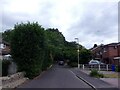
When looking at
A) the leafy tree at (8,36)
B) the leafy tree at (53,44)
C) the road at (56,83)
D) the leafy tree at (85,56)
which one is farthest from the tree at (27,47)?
the leafy tree at (85,56)

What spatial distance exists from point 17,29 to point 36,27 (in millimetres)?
2017

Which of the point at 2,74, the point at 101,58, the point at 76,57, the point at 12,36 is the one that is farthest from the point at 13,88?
the point at 101,58

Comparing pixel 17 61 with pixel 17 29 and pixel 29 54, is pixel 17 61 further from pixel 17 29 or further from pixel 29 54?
pixel 17 29

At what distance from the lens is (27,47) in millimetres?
31406

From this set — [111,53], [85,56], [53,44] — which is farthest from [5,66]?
[85,56]

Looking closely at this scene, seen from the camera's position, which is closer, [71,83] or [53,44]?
[71,83]

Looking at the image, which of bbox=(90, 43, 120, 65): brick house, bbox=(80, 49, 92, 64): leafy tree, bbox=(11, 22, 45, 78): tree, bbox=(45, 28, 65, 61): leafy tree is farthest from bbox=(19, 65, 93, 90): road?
bbox=(80, 49, 92, 64): leafy tree

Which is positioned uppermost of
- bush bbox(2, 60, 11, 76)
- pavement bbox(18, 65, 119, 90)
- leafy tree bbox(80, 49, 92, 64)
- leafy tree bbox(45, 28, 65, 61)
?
leafy tree bbox(45, 28, 65, 61)

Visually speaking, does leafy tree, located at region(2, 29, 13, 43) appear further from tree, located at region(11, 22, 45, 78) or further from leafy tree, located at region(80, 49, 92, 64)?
leafy tree, located at region(80, 49, 92, 64)

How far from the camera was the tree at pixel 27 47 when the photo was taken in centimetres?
3114

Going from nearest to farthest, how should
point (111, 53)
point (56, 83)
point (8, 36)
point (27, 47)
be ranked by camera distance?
point (56, 83) < point (27, 47) < point (8, 36) < point (111, 53)

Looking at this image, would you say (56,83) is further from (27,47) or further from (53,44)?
→ (53,44)

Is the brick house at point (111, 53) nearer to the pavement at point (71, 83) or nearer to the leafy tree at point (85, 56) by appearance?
the leafy tree at point (85, 56)

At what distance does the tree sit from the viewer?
31.1 metres
